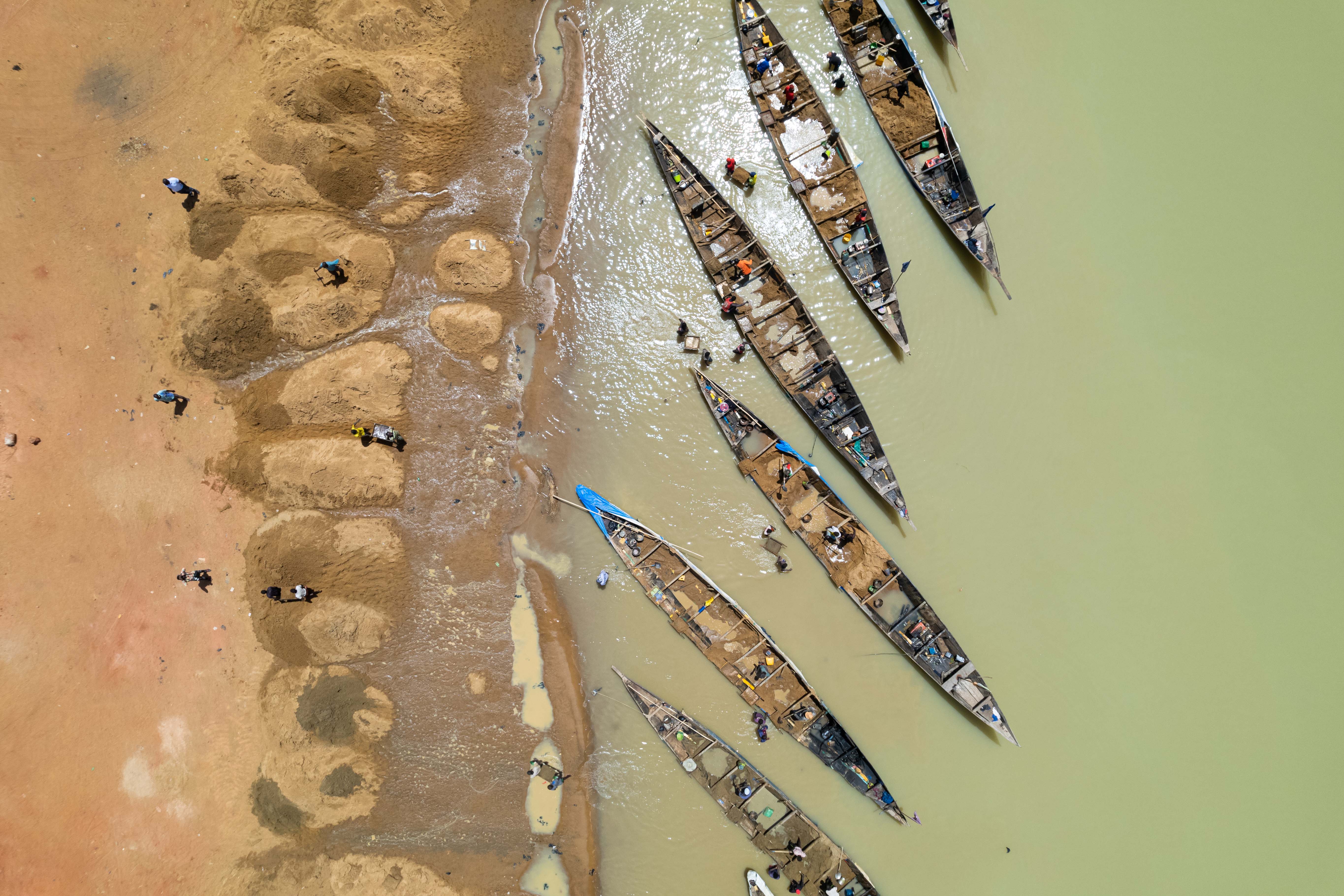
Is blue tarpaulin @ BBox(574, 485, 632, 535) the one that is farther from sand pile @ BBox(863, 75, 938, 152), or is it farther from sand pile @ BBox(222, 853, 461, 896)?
sand pile @ BBox(863, 75, 938, 152)

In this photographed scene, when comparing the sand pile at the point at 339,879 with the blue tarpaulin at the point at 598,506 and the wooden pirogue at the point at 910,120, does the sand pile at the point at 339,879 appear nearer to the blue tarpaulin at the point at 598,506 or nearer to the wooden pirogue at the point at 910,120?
the blue tarpaulin at the point at 598,506

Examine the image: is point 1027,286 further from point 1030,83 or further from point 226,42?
point 226,42

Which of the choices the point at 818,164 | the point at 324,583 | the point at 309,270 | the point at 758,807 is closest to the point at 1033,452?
the point at 818,164

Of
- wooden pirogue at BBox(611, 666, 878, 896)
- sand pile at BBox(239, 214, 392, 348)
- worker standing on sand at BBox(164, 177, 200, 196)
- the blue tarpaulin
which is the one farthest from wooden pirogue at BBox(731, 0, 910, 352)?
worker standing on sand at BBox(164, 177, 200, 196)

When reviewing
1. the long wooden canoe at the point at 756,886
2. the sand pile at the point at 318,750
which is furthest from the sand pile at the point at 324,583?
the long wooden canoe at the point at 756,886

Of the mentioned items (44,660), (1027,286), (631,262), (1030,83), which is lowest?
(44,660)

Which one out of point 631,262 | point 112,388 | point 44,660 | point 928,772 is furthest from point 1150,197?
point 44,660
